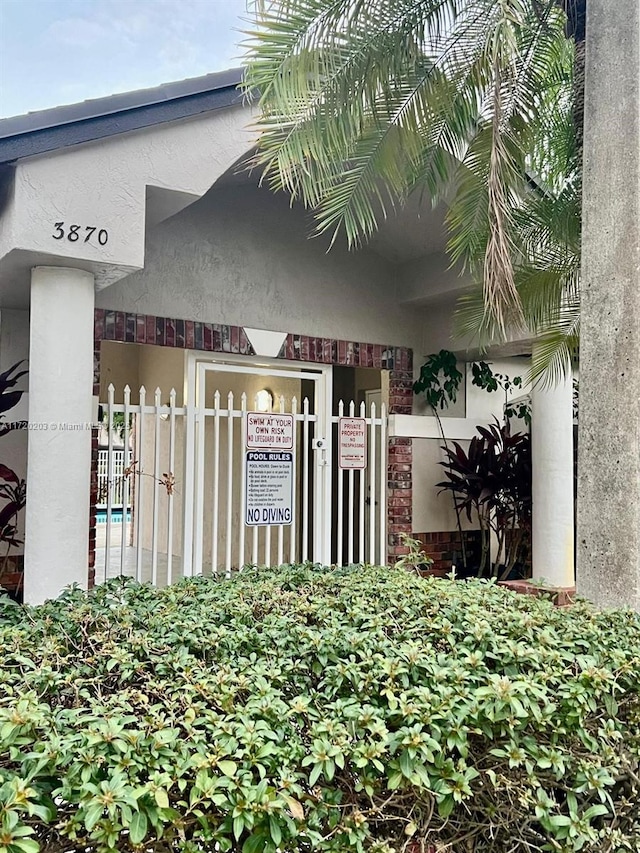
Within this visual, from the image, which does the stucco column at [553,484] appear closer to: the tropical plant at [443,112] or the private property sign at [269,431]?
the tropical plant at [443,112]

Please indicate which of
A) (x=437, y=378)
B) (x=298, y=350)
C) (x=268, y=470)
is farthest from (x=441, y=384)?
(x=268, y=470)

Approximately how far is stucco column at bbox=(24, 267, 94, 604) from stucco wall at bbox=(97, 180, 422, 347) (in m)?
1.94

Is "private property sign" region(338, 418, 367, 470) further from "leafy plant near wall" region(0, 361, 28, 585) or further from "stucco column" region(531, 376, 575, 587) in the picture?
"leafy plant near wall" region(0, 361, 28, 585)

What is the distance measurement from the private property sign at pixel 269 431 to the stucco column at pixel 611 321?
3.98 m

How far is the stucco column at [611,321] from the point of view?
11.3ft

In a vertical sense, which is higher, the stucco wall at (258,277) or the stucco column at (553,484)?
the stucco wall at (258,277)

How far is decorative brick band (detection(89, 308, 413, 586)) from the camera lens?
21.4ft

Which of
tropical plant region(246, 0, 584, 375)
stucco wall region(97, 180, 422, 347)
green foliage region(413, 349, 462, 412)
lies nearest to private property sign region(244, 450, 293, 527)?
stucco wall region(97, 180, 422, 347)

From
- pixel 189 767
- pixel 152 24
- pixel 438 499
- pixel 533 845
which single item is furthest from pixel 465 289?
pixel 152 24

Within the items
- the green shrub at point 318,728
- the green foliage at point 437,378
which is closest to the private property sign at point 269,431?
the green foliage at point 437,378

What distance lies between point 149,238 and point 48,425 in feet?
9.10

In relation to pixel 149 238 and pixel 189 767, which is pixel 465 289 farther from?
pixel 189 767

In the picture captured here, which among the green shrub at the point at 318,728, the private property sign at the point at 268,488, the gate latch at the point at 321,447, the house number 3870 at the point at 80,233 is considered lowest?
the green shrub at the point at 318,728

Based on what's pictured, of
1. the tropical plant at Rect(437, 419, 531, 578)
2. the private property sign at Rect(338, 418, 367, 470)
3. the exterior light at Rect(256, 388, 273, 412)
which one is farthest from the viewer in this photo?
the exterior light at Rect(256, 388, 273, 412)
